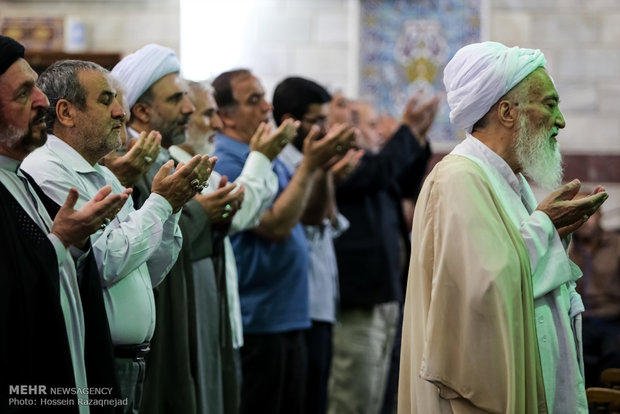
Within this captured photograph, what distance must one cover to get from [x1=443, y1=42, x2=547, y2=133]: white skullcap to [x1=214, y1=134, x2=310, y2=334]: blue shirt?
69.0 inches

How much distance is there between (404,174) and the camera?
6.87m

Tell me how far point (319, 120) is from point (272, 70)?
4.30m

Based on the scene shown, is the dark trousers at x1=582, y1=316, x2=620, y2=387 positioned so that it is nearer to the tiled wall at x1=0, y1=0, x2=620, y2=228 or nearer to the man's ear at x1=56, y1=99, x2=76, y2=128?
the tiled wall at x1=0, y1=0, x2=620, y2=228

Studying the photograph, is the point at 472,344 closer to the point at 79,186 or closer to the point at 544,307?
the point at 544,307

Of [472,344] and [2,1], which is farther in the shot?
[2,1]

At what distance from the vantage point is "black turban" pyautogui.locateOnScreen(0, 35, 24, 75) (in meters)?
2.90

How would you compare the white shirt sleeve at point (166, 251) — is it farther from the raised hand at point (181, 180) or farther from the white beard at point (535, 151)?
the white beard at point (535, 151)

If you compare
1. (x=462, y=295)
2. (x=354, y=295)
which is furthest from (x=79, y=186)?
(x=354, y=295)

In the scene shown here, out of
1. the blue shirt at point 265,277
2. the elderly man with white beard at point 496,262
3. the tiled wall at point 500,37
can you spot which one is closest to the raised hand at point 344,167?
the blue shirt at point 265,277

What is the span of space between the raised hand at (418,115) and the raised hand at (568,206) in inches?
117

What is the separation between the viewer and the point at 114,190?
3533 mm

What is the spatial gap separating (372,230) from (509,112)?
2875 mm

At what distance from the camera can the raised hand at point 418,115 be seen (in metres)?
6.36

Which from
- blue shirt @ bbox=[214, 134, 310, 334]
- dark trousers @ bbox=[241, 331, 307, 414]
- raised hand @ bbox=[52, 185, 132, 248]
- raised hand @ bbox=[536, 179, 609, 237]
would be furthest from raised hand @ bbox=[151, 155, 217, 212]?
dark trousers @ bbox=[241, 331, 307, 414]
